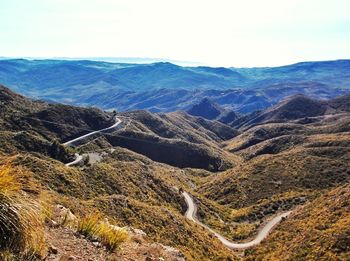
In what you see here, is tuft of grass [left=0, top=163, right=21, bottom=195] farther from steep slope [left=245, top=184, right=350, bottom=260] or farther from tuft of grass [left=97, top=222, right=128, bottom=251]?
steep slope [left=245, top=184, right=350, bottom=260]

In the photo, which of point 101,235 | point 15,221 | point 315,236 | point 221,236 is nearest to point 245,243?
point 221,236

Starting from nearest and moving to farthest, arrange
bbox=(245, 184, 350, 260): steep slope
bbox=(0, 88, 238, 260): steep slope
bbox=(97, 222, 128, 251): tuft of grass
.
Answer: bbox=(97, 222, 128, 251): tuft of grass
bbox=(245, 184, 350, 260): steep slope
bbox=(0, 88, 238, 260): steep slope

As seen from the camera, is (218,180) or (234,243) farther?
(218,180)

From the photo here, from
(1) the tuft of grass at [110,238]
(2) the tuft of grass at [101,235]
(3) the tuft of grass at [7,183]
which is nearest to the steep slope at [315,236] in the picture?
(1) the tuft of grass at [110,238]

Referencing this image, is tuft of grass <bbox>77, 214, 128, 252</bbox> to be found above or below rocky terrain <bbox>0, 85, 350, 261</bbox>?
above

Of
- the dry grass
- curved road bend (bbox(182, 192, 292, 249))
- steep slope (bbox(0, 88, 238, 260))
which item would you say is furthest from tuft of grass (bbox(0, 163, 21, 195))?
curved road bend (bbox(182, 192, 292, 249))

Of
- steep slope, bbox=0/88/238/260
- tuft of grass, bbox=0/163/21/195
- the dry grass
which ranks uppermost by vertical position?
tuft of grass, bbox=0/163/21/195

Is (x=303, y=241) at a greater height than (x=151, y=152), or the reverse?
(x=303, y=241)

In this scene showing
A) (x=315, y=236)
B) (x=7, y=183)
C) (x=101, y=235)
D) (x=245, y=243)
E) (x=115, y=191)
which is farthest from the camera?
(x=115, y=191)

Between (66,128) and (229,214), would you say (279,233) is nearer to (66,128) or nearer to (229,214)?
(229,214)

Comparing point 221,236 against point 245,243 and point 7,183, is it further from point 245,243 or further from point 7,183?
point 7,183

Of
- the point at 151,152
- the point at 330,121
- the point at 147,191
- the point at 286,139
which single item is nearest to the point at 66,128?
the point at 151,152
